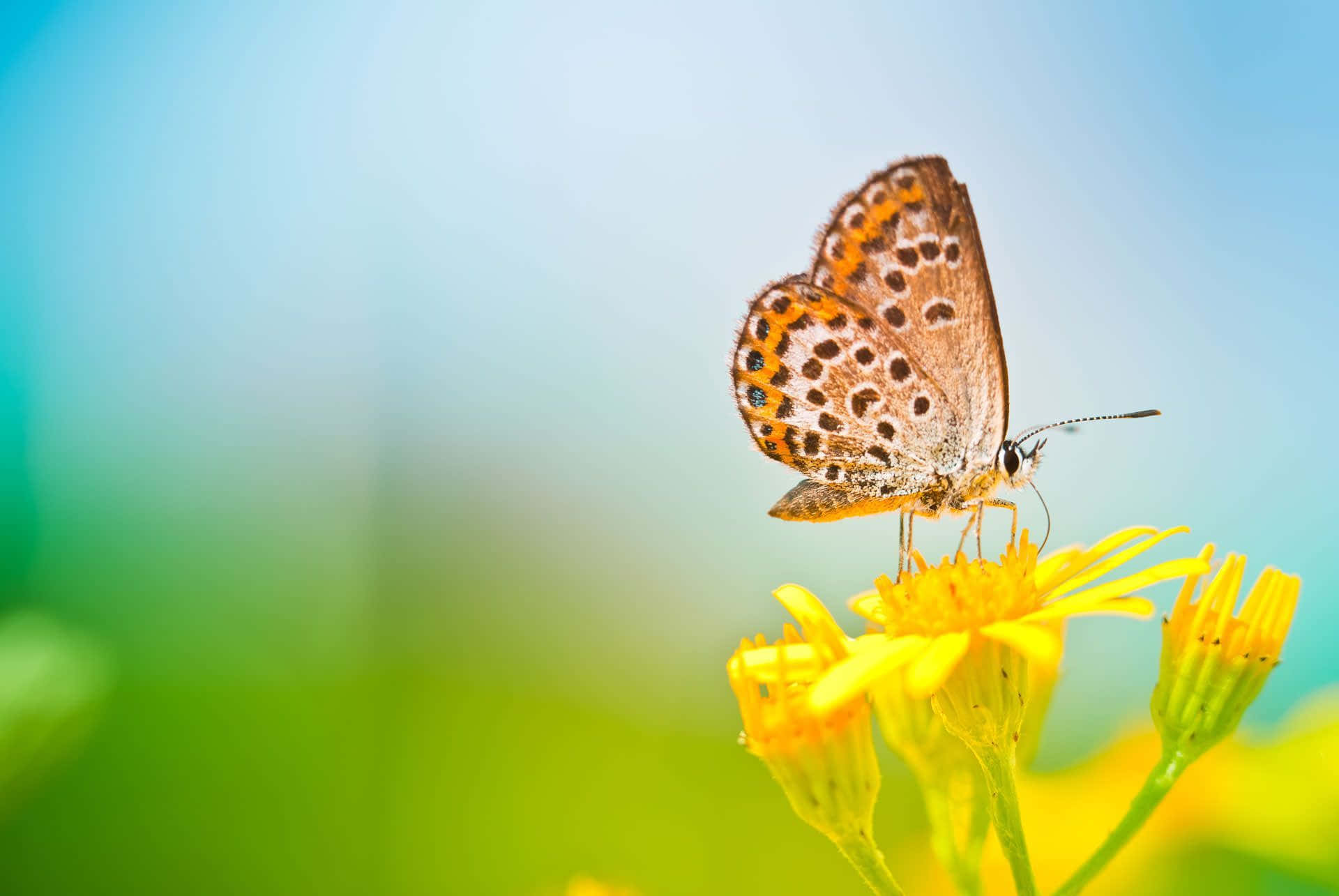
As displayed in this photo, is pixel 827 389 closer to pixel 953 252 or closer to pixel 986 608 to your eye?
pixel 953 252

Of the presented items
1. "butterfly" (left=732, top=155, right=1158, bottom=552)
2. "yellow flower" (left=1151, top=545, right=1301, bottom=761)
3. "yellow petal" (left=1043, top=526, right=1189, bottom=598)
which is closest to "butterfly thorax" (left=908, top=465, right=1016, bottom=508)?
"butterfly" (left=732, top=155, right=1158, bottom=552)

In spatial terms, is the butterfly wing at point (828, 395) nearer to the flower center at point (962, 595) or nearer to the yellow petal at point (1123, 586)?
the flower center at point (962, 595)

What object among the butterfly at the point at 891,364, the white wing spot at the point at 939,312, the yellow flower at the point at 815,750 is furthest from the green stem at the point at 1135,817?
the white wing spot at the point at 939,312

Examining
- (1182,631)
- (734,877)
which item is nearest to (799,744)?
(1182,631)

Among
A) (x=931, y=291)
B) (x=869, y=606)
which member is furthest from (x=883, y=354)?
(x=869, y=606)

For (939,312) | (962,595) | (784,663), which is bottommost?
(784,663)

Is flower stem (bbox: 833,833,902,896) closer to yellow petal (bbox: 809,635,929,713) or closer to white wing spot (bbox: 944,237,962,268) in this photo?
yellow petal (bbox: 809,635,929,713)
